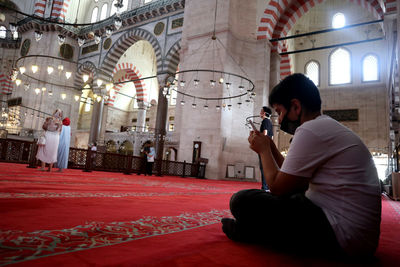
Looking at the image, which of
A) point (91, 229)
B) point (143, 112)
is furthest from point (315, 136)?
point (143, 112)

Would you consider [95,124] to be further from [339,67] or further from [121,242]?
[121,242]

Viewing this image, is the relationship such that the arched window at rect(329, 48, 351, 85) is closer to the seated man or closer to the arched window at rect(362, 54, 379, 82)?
the arched window at rect(362, 54, 379, 82)

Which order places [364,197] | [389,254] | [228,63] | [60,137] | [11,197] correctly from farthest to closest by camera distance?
[228,63], [60,137], [11,197], [389,254], [364,197]

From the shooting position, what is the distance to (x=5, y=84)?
18516 mm

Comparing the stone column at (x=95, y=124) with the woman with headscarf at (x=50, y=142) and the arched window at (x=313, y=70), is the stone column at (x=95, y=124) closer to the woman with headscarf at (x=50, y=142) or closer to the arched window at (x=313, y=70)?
the woman with headscarf at (x=50, y=142)

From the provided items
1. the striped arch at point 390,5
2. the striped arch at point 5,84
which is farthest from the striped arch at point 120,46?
the striped arch at point 390,5

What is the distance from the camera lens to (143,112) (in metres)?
18.5

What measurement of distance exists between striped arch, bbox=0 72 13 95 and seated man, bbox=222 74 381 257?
21.1 meters

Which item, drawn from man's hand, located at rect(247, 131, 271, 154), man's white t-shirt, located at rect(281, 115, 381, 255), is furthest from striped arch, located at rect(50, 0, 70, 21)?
man's white t-shirt, located at rect(281, 115, 381, 255)

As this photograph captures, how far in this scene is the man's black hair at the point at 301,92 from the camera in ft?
4.17

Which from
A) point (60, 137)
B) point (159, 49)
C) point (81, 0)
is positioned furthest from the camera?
point (81, 0)

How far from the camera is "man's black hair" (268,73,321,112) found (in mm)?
1271

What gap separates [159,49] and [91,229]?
46.3 ft

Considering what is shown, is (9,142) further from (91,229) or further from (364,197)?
(364,197)
